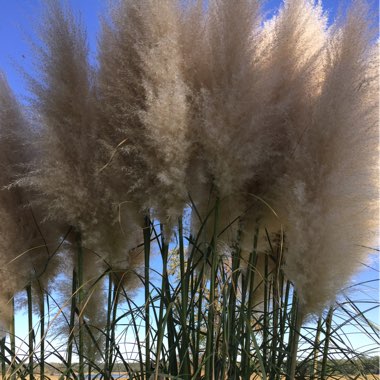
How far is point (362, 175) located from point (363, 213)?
0.46 feet

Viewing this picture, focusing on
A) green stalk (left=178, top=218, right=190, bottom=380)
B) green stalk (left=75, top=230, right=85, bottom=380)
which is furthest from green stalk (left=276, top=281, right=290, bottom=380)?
green stalk (left=75, top=230, right=85, bottom=380)

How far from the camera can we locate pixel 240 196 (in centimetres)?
195

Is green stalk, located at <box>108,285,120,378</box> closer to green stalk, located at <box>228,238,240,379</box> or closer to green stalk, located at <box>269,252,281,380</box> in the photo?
green stalk, located at <box>228,238,240,379</box>

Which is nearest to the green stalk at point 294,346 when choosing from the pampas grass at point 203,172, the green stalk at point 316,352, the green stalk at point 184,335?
the pampas grass at point 203,172

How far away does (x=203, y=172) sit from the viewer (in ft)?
6.18

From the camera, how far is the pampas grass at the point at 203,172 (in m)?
1.69

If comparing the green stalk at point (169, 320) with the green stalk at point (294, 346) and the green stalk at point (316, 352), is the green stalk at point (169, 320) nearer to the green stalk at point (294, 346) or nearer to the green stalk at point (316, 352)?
the green stalk at point (294, 346)

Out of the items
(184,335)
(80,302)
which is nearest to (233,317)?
(184,335)

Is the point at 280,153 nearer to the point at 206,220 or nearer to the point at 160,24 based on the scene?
the point at 206,220

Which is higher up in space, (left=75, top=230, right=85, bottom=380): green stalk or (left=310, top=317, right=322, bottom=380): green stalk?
(left=75, top=230, right=85, bottom=380): green stalk

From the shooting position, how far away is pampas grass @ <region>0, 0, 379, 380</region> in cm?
169

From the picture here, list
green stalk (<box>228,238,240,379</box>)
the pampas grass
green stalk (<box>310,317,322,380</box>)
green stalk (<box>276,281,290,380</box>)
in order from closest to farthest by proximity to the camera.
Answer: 1. the pampas grass
2. green stalk (<box>228,238,240,379</box>)
3. green stalk (<box>276,281,290,380</box>)
4. green stalk (<box>310,317,322,380</box>)

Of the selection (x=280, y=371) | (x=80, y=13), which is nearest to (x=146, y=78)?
(x=80, y=13)

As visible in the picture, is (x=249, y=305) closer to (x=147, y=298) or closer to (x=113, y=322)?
(x=147, y=298)
